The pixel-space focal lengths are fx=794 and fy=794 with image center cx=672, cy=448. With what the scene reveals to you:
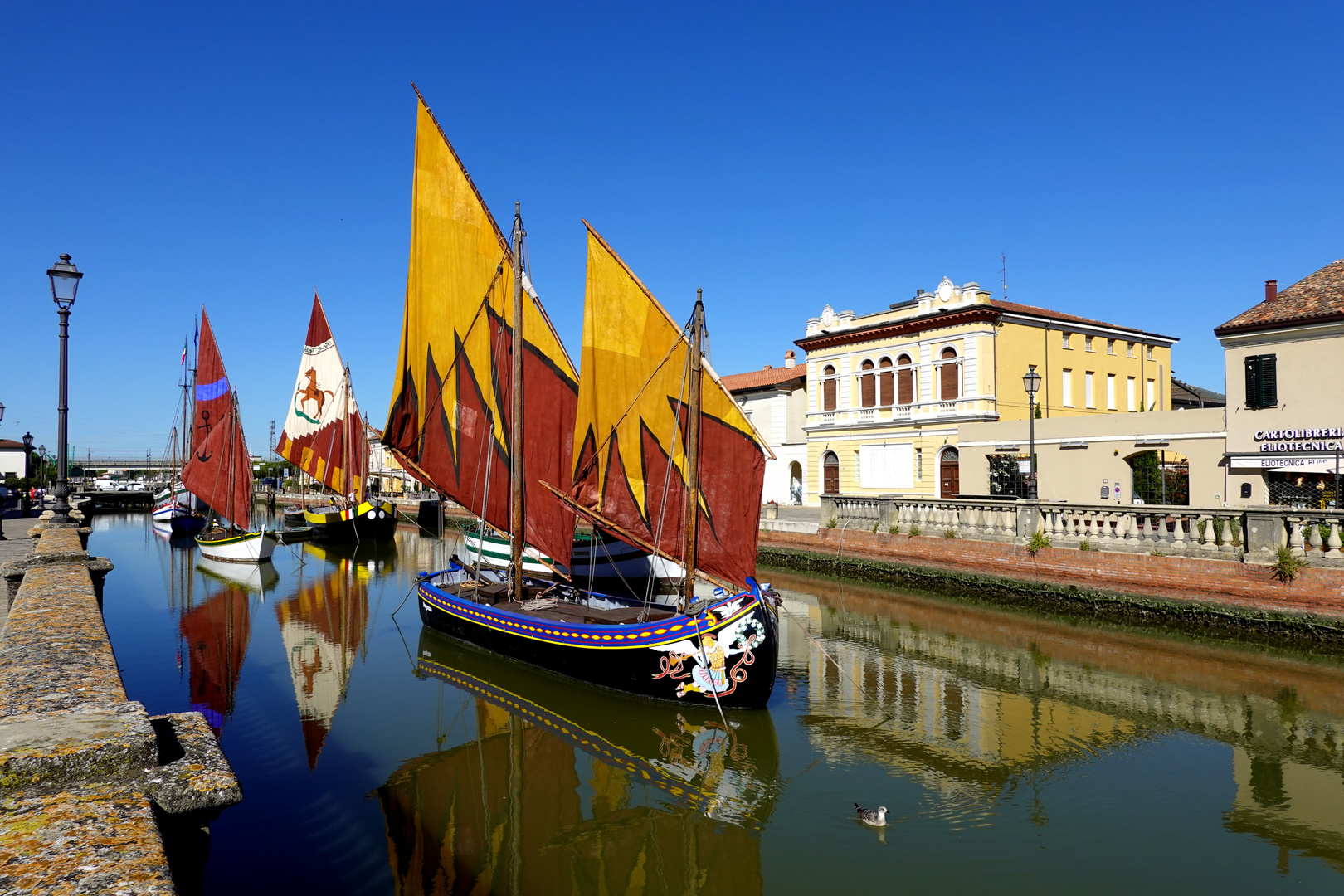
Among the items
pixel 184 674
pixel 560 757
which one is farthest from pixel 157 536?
pixel 560 757

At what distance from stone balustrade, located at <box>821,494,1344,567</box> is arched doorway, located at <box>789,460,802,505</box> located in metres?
17.3

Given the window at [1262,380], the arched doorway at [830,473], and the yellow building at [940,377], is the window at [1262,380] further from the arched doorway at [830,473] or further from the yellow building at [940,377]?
the arched doorway at [830,473]

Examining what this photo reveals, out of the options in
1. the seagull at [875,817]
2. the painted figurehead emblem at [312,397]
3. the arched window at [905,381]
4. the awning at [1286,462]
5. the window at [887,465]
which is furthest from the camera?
the painted figurehead emblem at [312,397]

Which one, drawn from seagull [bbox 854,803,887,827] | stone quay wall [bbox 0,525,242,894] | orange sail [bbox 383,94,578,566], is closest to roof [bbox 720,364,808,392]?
orange sail [bbox 383,94,578,566]

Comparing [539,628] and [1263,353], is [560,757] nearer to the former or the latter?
[539,628]

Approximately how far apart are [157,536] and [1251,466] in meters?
50.6

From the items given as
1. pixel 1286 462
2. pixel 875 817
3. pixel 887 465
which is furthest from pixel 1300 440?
pixel 875 817

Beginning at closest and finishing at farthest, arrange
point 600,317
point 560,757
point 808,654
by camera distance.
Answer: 1. point 560,757
2. point 600,317
3. point 808,654

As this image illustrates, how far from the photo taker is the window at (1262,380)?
22.7m

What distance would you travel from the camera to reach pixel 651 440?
14.4 m

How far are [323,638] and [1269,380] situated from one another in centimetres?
2626

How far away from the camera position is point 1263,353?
22766 millimetres

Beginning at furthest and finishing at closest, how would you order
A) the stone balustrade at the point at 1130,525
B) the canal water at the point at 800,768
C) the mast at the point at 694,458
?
the stone balustrade at the point at 1130,525, the mast at the point at 694,458, the canal water at the point at 800,768

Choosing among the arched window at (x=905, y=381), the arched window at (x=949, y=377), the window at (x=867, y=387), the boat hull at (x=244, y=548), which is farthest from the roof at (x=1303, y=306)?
the boat hull at (x=244, y=548)
